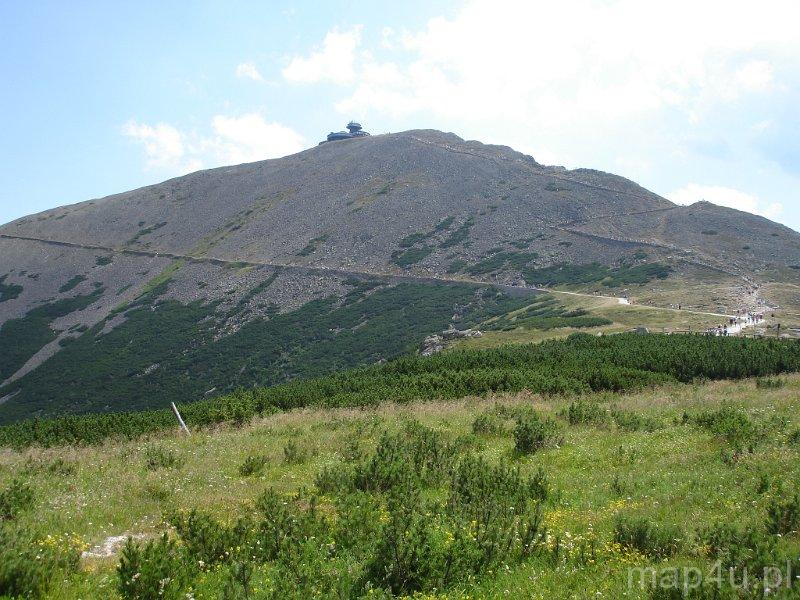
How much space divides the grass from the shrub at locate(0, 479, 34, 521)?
1.06 ft

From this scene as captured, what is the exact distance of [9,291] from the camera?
315 feet

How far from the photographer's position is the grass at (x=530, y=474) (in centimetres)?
666

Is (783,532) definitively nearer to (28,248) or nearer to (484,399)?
(484,399)

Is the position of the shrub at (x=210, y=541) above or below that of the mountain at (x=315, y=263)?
below

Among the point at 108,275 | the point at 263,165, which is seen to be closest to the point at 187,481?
the point at 108,275

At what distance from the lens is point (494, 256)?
8569 cm

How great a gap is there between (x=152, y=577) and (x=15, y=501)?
17.2 ft

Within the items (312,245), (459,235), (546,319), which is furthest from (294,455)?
(312,245)

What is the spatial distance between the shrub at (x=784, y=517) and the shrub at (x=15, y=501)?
1114 centimetres

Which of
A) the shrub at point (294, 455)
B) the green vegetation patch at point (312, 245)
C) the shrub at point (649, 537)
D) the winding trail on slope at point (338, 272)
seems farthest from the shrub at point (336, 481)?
the green vegetation patch at point (312, 245)

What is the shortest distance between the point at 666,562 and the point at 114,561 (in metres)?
7.02

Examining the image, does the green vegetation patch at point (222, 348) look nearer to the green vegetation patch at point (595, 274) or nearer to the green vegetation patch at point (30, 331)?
the green vegetation patch at point (30, 331)

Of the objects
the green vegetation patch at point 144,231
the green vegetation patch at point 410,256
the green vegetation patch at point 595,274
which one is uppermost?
the green vegetation patch at point 144,231

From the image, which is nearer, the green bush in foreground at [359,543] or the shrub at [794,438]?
the green bush in foreground at [359,543]
